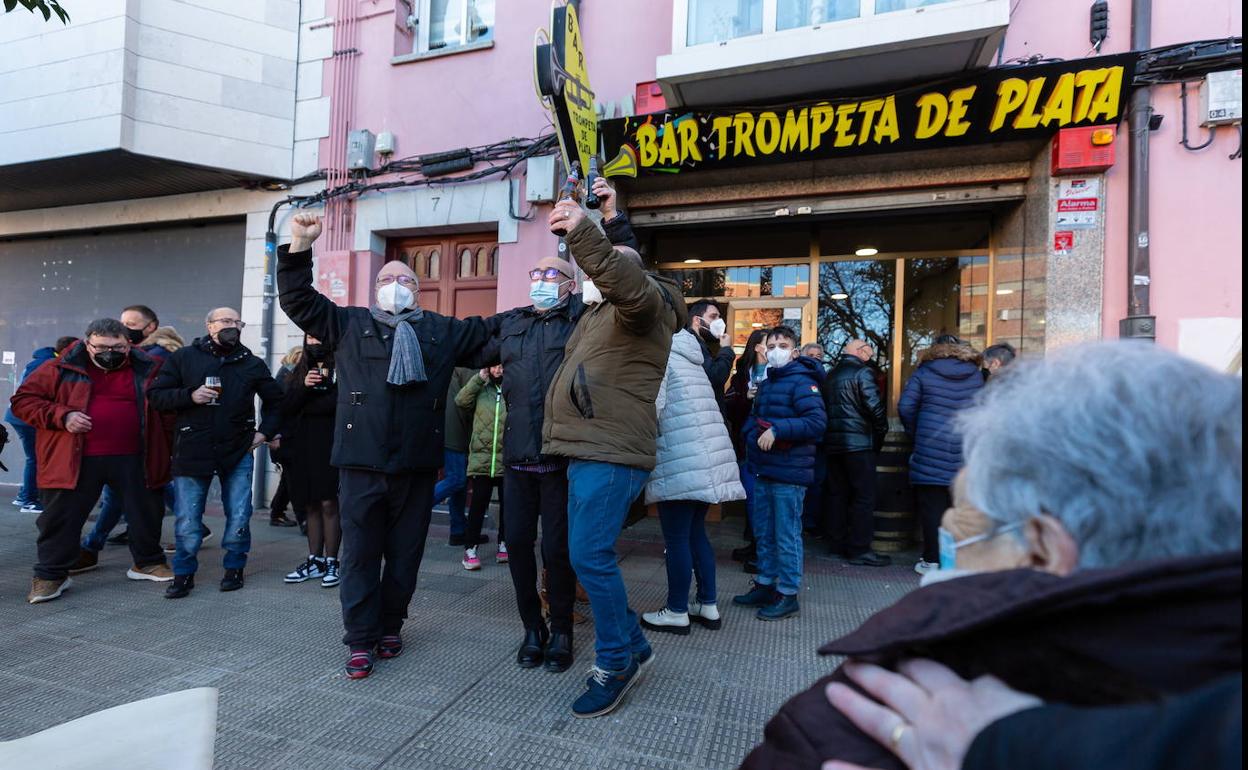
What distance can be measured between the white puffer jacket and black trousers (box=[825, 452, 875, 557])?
2.08 meters

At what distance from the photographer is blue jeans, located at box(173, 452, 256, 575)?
4.24 meters

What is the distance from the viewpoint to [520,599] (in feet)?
10.4

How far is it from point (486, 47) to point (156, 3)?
3.53 m

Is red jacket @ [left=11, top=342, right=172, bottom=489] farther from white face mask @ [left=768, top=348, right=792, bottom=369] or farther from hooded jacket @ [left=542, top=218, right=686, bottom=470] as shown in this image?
white face mask @ [left=768, top=348, right=792, bottom=369]

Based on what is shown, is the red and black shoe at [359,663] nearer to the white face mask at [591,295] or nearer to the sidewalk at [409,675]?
the sidewalk at [409,675]

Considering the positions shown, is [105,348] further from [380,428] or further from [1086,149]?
[1086,149]

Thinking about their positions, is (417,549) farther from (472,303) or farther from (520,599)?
(472,303)

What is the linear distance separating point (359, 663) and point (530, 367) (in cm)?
161

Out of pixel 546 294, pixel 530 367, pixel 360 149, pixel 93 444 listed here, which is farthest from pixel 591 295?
pixel 360 149

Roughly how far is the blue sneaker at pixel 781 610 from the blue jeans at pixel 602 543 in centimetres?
142

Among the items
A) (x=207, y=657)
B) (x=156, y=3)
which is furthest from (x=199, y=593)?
(x=156, y=3)

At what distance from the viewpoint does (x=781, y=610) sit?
388 centimetres

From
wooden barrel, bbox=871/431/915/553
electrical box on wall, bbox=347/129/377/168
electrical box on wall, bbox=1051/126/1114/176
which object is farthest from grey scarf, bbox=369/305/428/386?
electrical box on wall, bbox=1051/126/1114/176

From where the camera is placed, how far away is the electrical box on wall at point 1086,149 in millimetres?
5137
